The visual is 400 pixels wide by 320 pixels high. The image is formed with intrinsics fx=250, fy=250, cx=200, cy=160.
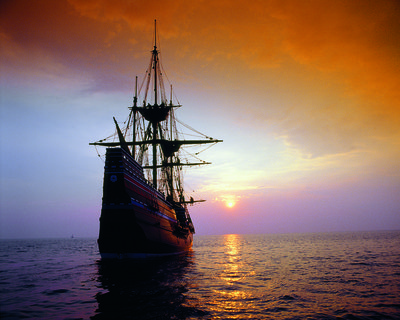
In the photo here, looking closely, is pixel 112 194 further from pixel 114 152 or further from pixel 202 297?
pixel 202 297

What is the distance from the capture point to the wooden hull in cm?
1948

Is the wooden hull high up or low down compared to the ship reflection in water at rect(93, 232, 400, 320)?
up

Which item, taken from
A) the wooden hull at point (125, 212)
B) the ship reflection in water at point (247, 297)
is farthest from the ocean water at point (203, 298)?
the wooden hull at point (125, 212)

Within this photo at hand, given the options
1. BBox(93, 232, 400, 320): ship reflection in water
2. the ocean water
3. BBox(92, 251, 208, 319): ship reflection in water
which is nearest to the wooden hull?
BBox(92, 251, 208, 319): ship reflection in water

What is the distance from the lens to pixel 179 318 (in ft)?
26.6

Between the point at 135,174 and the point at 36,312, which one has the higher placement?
the point at 135,174

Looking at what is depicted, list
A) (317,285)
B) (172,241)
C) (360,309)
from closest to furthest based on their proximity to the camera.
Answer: (360,309) < (317,285) < (172,241)

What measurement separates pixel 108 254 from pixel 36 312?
42.2 feet

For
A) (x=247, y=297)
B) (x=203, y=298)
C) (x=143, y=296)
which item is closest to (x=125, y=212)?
(x=143, y=296)

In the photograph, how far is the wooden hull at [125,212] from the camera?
1948 centimetres

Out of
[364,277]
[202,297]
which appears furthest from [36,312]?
[364,277]

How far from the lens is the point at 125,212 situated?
19750mm

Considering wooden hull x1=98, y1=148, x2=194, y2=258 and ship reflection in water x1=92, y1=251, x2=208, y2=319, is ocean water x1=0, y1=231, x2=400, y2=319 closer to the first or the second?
ship reflection in water x1=92, y1=251, x2=208, y2=319

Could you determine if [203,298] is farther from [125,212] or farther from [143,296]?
[125,212]
